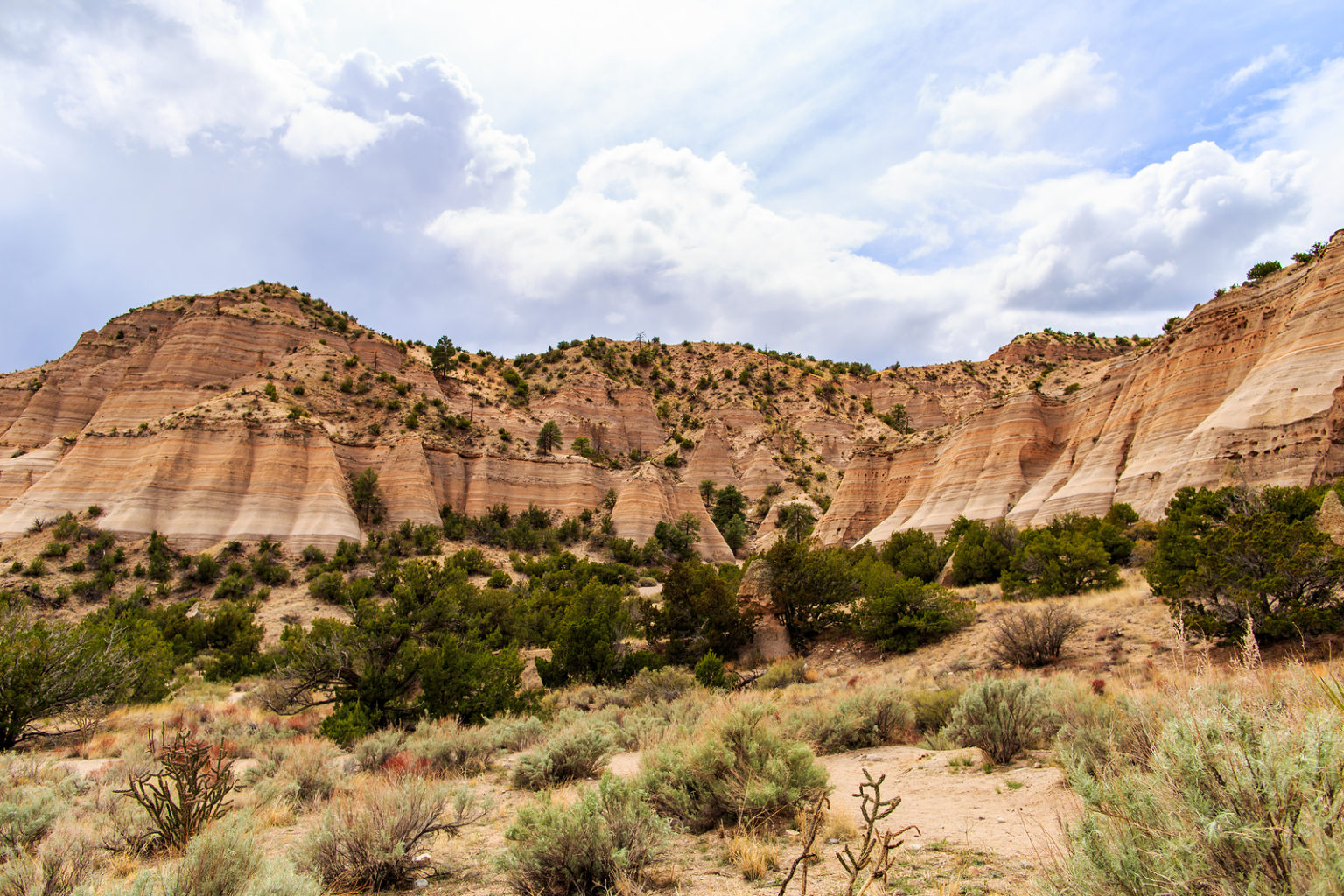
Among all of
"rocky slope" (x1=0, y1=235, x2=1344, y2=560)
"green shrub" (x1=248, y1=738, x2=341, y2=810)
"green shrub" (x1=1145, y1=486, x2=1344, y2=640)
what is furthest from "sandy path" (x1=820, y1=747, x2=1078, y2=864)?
"rocky slope" (x1=0, y1=235, x2=1344, y2=560)

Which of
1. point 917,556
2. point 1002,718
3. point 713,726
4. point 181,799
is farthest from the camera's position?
point 917,556

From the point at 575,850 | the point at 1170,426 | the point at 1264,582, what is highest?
the point at 1170,426

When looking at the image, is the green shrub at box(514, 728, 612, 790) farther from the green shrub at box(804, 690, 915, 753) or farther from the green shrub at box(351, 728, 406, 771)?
the green shrub at box(804, 690, 915, 753)

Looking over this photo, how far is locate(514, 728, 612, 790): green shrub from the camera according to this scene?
8562 millimetres

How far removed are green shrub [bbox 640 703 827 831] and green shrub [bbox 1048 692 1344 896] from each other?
3.34 m

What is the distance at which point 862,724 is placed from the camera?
384 inches

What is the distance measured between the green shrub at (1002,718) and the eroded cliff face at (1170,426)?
64.9 ft

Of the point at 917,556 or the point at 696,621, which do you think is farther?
the point at 917,556

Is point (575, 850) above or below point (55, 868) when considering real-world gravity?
below

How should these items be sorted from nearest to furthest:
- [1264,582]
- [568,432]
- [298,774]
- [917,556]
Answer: [298,774] → [1264,582] → [917,556] → [568,432]

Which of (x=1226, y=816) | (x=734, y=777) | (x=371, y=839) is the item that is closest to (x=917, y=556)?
(x=734, y=777)

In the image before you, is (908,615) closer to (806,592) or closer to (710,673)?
(806,592)

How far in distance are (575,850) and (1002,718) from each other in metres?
5.77

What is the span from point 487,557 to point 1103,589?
37774 millimetres
